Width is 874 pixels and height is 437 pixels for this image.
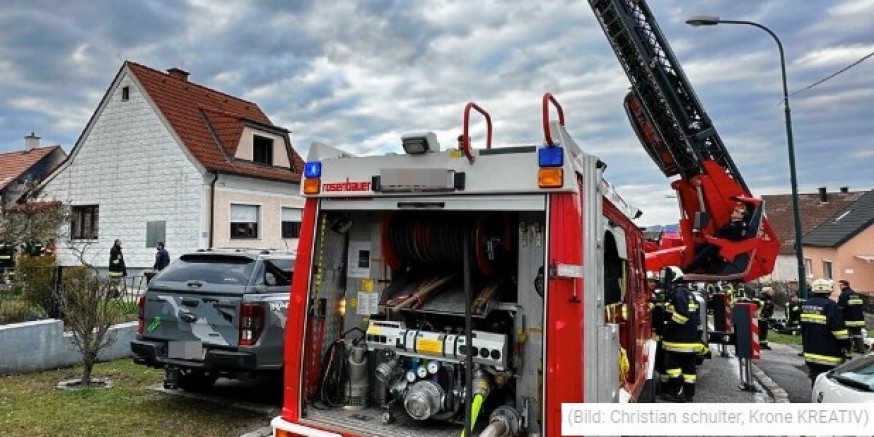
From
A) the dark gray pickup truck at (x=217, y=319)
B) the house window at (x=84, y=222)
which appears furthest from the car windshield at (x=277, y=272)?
the house window at (x=84, y=222)

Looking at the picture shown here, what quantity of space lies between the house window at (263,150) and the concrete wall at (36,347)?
13.0 m

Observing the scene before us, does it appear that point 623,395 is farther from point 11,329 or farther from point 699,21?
point 699,21

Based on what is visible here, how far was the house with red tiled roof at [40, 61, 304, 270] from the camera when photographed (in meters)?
17.7

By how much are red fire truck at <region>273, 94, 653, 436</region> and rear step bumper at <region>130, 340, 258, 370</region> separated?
1.64m

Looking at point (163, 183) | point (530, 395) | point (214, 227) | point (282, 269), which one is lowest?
point (530, 395)

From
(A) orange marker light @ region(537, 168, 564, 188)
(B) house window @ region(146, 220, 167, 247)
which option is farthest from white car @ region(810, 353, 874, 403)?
(B) house window @ region(146, 220, 167, 247)

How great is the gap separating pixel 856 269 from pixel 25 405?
38235mm

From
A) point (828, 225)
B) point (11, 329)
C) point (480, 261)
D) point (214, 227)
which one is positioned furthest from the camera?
point (828, 225)

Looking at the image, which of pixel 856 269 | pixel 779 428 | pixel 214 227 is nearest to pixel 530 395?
pixel 779 428

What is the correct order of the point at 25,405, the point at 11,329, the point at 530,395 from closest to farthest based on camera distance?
1. the point at 530,395
2. the point at 25,405
3. the point at 11,329

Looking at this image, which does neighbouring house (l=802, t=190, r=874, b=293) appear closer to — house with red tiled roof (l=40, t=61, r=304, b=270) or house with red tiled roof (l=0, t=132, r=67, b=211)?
house with red tiled roof (l=40, t=61, r=304, b=270)

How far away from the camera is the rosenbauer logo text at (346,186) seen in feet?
12.1

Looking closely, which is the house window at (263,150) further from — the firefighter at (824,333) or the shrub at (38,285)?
the firefighter at (824,333)

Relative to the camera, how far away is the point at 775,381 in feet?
30.7
